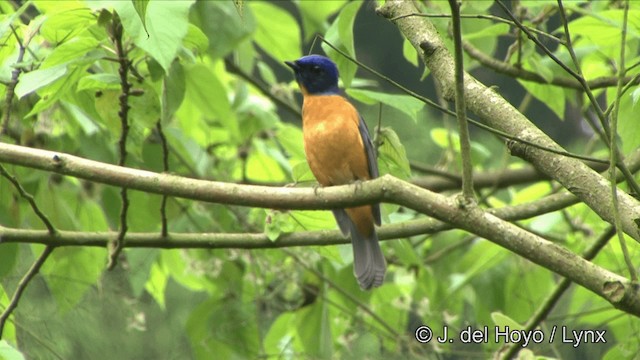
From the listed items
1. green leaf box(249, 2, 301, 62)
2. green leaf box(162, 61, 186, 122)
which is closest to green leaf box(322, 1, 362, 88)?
green leaf box(162, 61, 186, 122)

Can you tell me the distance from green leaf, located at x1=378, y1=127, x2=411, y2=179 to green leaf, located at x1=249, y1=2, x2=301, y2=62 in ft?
4.24

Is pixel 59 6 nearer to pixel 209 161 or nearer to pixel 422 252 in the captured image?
pixel 209 161

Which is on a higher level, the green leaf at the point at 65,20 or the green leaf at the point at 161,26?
the green leaf at the point at 161,26

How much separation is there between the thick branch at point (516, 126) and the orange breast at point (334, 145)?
4.29ft

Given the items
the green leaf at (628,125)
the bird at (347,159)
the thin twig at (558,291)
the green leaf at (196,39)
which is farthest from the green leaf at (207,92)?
the green leaf at (628,125)

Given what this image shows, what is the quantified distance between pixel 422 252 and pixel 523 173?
2.26ft

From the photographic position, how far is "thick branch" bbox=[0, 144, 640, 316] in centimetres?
223

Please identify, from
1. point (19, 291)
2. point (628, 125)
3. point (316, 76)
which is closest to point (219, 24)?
point (316, 76)

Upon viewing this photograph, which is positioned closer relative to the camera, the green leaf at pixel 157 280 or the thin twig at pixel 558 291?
the thin twig at pixel 558 291

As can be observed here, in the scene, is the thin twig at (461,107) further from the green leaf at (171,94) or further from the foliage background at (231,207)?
the green leaf at (171,94)

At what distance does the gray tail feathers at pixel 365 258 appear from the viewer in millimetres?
3982

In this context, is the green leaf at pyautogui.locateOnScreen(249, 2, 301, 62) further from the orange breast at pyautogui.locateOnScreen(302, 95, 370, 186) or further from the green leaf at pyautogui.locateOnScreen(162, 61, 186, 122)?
the green leaf at pyautogui.locateOnScreen(162, 61, 186, 122)

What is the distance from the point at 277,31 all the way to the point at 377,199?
2242mm

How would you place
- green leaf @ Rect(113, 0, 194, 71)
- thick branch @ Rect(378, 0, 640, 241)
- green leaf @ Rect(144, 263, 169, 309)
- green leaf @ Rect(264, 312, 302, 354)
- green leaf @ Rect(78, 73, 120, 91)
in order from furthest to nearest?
green leaf @ Rect(144, 263, 169, 309) → green leaf @ Rect(264, 312, 302, 354) → green leaf @ Rect(78, 73, 120, 91) → green leaf @ Rect(113, 0, 194, 71) → thick branch @ Rect(378, 0, 640, 241)
